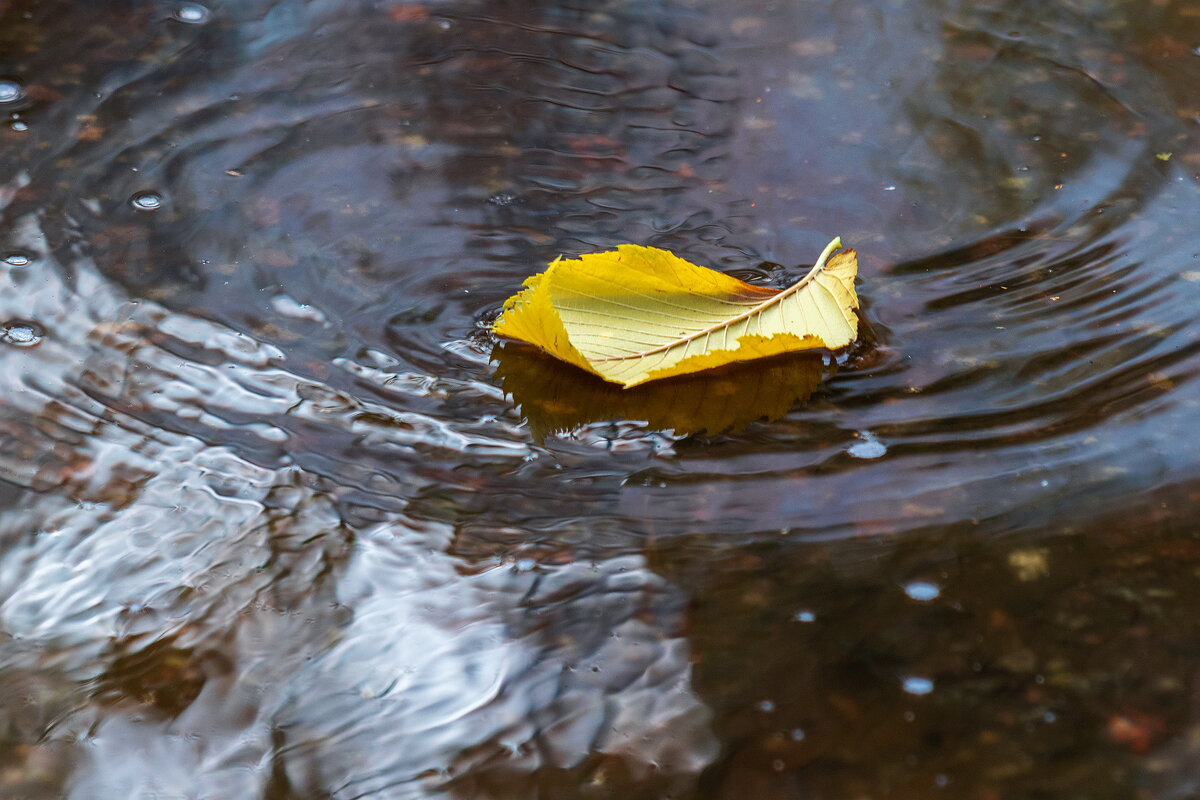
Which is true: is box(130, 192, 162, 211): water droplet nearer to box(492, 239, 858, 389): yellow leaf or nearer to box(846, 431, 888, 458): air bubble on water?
box(492, 239, 858, 389): yellow leaf

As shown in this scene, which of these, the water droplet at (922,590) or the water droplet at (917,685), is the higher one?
the water droplet at (922,590)

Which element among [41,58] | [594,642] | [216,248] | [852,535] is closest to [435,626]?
[594,642]

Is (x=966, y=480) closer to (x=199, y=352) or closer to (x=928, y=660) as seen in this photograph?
(x=928, y=660)

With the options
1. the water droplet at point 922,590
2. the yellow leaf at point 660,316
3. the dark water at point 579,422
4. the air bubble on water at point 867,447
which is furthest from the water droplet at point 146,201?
the water droplet at point 922,590

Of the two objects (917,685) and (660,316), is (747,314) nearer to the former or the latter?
(660,316)

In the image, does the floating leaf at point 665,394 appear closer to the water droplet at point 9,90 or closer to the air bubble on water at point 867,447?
the air bubble on water at point 867,447
